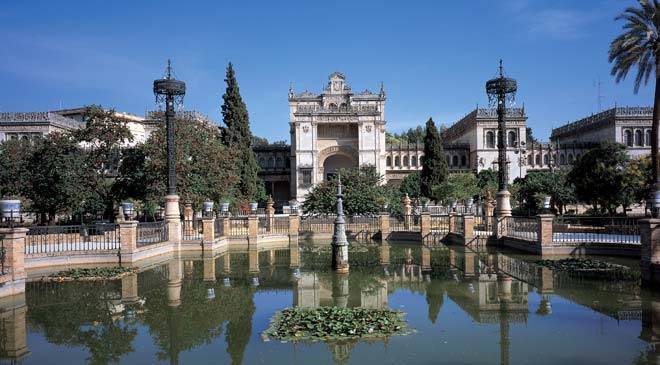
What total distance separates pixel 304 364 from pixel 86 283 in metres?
9.09

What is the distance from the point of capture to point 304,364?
7.22 metres

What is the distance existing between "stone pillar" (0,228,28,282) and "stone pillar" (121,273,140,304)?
232cm

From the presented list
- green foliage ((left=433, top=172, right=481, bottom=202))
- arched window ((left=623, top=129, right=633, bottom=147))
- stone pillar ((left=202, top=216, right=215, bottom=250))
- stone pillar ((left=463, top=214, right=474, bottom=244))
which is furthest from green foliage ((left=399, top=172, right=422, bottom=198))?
stone pillar ((left=202, top=216, right=215, bottom=250))

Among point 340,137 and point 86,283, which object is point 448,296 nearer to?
point 86,283

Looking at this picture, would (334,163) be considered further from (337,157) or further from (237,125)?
(237,125)

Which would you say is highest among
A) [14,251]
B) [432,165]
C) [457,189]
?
[432,165]

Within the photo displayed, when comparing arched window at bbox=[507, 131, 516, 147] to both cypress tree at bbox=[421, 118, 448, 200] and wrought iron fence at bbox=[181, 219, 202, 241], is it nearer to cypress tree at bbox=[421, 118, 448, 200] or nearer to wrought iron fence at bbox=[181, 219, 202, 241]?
cypress tree at bbox=[421, 118, 448, 200]

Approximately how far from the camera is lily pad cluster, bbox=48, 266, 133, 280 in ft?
47.3

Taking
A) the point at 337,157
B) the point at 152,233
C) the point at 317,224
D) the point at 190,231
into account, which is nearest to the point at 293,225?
the point at 317,224

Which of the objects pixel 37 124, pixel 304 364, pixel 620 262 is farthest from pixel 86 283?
pixel 37 124

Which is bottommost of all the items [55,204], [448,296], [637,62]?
[448,296]

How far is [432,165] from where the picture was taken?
5041 centimetres

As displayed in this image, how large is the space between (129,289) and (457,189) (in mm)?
34156

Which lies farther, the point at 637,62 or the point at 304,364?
the point at 637,62
